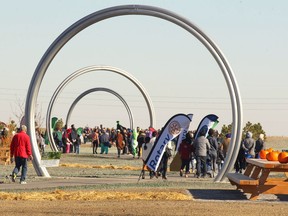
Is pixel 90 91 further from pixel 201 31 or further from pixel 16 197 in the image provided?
pixel 16 197

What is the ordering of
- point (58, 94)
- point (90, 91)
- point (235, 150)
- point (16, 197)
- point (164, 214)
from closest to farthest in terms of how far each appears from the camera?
1. point (164, 214)
2. point (16, 197)
3. point (235, 150)
4. point (58, 94)
5. point (90, 91)

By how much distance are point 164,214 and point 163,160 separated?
12645 mm

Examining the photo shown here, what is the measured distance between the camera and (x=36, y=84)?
28.5 metres

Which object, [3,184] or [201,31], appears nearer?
[3,184]

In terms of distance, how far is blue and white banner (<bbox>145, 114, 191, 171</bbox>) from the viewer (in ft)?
84.5

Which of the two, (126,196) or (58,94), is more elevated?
(58,94)

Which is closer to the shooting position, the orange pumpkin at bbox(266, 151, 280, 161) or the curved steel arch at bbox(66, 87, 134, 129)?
the orange pumpkin at bbox(266, 151, 280, 161)

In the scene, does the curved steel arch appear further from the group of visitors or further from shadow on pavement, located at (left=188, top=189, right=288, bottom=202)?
shadow on pavement, located at (left=188, top=189, right=288, bottom=202)

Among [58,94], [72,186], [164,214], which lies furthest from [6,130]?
[164,214]

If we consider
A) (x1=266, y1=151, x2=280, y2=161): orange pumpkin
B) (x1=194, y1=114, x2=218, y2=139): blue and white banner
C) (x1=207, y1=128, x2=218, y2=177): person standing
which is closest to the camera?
(x1=266, y1=151, x2=280, y2=161): orange pumpkin

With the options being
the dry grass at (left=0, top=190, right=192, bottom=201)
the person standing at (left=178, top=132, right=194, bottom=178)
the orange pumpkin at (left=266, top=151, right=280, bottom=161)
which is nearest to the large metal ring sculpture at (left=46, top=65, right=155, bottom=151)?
the person standing at (left=178, top=132, right=194, bottom=178)

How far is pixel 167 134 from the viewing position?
25938 mm

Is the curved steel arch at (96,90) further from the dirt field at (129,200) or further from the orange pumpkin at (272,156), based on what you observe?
the orange pumpkin at (272,156)

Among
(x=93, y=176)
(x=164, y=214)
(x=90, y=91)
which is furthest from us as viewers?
(x=90, y=91)
